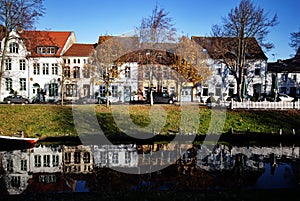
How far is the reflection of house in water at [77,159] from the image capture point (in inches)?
504

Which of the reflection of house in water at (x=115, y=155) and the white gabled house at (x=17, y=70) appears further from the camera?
the white gabled house at (x=17, y=70)

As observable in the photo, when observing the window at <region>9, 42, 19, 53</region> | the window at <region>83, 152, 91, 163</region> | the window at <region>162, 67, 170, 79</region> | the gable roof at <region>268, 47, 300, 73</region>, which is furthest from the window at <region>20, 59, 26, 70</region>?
the gable roof at <region>268, 47, 300, 73</region>

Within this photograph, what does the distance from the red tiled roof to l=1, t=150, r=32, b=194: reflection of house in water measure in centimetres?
2701

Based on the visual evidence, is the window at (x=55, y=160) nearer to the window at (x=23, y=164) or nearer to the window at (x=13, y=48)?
the window at (x=23, y=164)

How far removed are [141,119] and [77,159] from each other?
8561mm

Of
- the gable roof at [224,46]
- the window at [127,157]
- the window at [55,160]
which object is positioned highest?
the gable roof at [224,46]

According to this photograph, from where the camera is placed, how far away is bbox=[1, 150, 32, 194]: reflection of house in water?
34.2ft

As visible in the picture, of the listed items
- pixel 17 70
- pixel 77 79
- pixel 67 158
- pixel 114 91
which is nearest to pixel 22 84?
pixel 17 70

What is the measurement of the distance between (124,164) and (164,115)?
10063 mm

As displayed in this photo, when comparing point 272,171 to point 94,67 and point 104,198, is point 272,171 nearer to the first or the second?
point 104,198

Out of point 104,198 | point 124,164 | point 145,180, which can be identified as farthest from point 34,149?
point 104,198

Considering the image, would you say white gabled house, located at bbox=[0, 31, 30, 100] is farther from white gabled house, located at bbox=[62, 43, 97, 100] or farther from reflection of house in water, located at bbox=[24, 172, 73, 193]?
reflection of house in water, located at bbox=[24, 172, 73, 193]

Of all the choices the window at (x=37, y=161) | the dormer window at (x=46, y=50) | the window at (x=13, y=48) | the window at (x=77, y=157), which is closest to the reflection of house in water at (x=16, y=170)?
the window at (x=37, y=161)

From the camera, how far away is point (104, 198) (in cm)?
845
